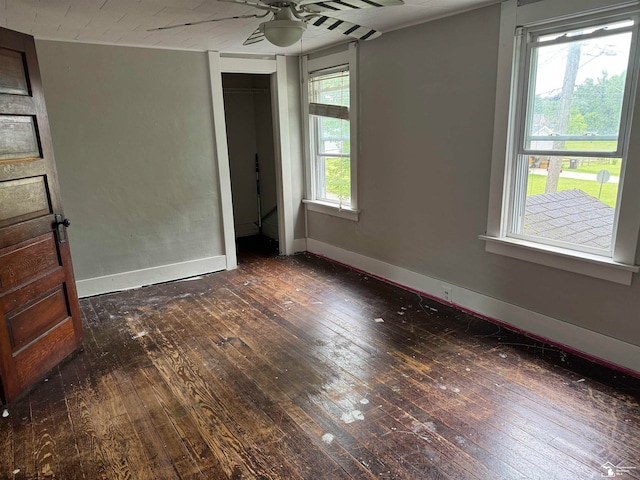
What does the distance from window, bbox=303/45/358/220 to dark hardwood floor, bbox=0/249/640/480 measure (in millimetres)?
1644

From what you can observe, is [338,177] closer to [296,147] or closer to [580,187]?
[296,147]

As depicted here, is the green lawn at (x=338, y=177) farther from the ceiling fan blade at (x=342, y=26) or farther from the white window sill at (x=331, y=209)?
the ceiling fan blade at (x=342, y=26)

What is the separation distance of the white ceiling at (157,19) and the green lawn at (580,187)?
4.23 ft

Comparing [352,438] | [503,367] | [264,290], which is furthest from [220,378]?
[503,367]

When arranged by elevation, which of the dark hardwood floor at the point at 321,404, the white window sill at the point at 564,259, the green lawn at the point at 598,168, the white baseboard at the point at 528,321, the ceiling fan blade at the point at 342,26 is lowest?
the dark hardwood floor at the point at 321,404

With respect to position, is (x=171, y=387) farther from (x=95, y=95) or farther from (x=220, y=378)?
(x=95, y=95)

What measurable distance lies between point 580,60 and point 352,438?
8.58 feet

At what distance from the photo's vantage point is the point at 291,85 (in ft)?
16.4

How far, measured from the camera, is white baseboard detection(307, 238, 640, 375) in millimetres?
2668

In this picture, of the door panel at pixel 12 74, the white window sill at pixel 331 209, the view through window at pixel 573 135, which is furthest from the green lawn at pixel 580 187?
the door panel at pixel 12 74

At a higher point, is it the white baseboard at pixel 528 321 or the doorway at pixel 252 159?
the doorway at pixel 252 159

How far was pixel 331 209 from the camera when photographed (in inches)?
195

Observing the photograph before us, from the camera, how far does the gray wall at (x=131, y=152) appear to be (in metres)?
3.86

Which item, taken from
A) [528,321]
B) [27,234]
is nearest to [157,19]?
[27,234]
